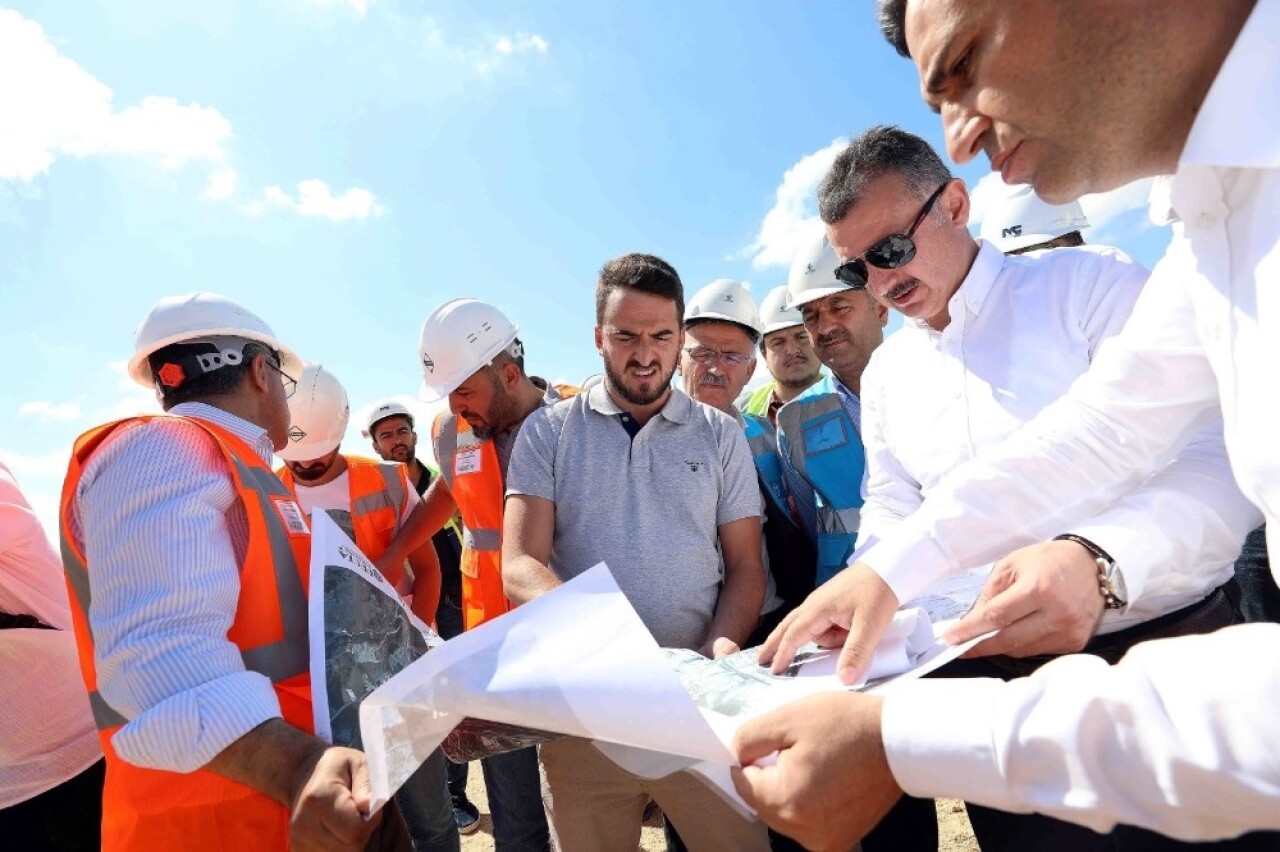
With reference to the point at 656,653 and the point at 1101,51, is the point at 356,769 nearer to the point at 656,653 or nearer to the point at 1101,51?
the point at 656,653

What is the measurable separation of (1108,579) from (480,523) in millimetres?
2973

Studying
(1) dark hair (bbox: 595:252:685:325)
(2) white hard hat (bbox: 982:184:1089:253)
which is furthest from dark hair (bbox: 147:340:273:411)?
(2) white hard hat (bbox: 982:184:1089:253)

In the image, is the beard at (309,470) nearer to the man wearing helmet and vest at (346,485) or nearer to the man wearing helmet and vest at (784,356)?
A: the man wearing helmet and vest at (346,485)

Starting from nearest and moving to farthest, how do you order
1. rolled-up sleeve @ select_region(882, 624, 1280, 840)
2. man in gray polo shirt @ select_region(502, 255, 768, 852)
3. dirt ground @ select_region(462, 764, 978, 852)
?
rolled-up sleeve @ select_region(882, 624, 1280, 840), man in gray polo shirt @ select_region(502, 255, 768, 852), dirt ground @ select_region(462, 764, 978, 852)

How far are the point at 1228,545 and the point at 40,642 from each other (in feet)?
12.6

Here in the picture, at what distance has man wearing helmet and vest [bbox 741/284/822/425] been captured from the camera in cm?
523

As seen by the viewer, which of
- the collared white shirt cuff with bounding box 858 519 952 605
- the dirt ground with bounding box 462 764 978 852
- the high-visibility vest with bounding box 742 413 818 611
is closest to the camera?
the collared white shirt cuff with bounding box 858 519 952 605

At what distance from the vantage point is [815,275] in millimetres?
4102

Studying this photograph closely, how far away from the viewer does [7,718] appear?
8.88 feet

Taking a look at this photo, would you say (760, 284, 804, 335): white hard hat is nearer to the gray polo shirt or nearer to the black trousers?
the gray polo shirt

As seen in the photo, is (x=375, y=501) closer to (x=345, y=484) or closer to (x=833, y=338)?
(x=345, y=484)

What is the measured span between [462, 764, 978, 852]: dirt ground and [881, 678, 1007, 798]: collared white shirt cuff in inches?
113

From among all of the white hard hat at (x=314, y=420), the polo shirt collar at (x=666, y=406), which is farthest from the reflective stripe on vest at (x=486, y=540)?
the white hard hat at (x=314, y=420)

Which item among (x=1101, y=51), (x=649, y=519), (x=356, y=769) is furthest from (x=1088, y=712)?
(x=649, y=519)
